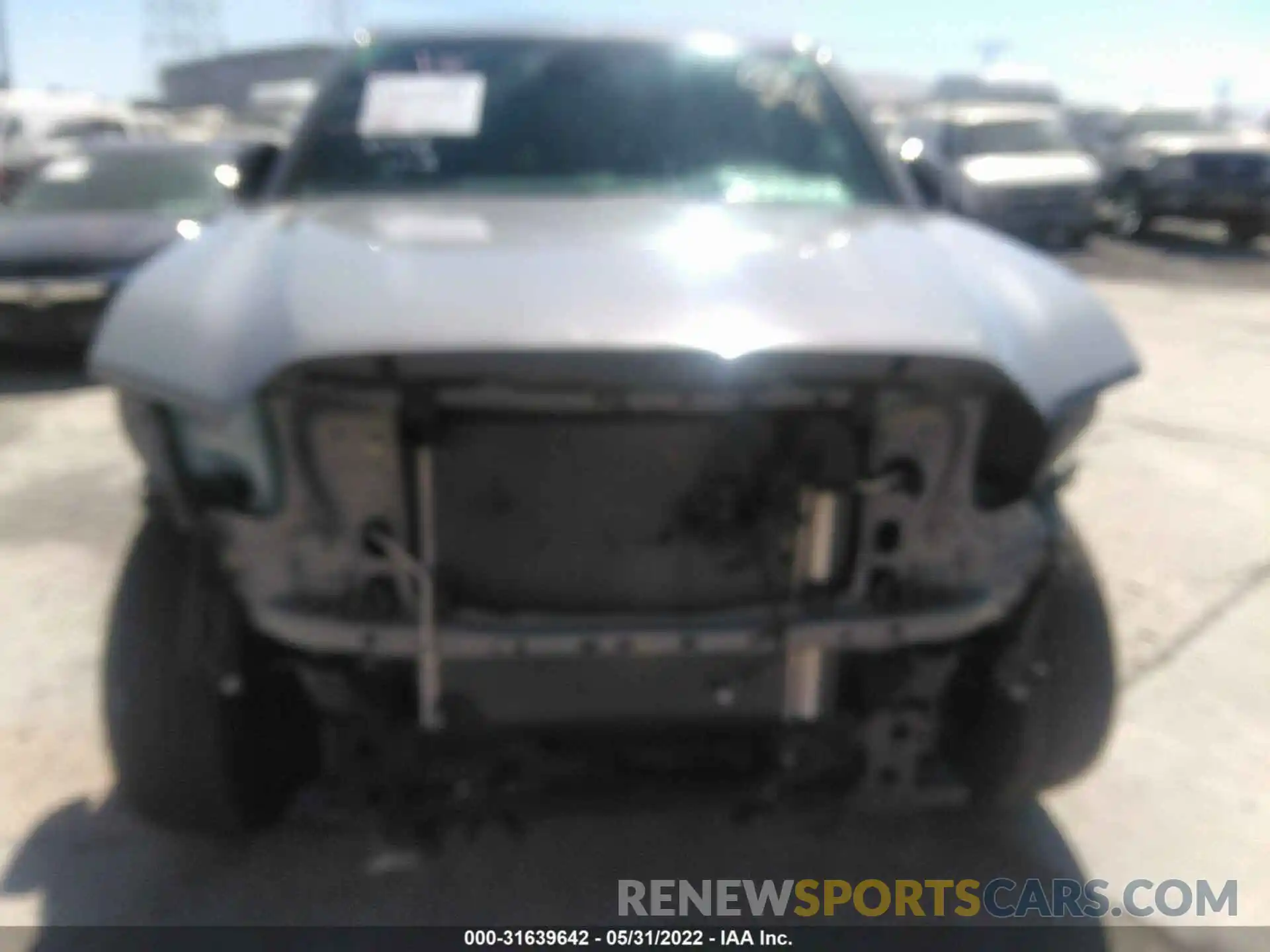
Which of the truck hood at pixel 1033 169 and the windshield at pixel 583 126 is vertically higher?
the windshield at pixel 583 126

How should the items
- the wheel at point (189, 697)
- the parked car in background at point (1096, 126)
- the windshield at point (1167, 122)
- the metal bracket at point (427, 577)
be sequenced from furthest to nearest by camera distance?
the windshield at point (1167, 122) → the parked car in background at point (1096, 126) → the wheel at point (189, 697) → the metal bracket at point (427, 577)

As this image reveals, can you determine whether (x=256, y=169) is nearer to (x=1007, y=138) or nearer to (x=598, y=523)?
(x=598, y=523)

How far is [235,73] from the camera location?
58.7 meters

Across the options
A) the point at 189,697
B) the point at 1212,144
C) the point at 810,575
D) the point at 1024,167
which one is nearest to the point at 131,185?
the point at 189,697

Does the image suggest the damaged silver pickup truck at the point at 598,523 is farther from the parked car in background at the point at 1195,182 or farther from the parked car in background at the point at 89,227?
the parked car in background at the point at 1195,182

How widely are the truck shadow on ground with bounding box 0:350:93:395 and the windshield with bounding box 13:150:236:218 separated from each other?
95 centimetres

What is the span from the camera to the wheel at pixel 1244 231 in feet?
46.0

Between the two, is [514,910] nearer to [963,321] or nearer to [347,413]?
[347,413]

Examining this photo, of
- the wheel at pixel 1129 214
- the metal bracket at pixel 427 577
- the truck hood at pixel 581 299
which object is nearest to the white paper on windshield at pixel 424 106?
the truck hood at pixel 581 299

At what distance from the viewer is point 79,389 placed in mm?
6402

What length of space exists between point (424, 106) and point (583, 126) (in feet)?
1.34

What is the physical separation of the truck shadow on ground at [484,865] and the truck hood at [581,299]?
90 cm

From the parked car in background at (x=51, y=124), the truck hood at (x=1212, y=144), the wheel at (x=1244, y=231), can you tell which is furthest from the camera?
the parked car in background at (x=51, y=124)

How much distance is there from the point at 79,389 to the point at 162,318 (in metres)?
5.01
